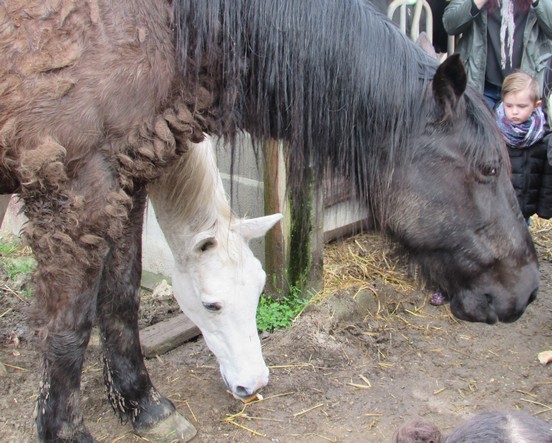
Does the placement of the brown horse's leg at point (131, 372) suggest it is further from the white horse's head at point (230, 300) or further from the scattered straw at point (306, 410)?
the scattered straw at point (306, 410)

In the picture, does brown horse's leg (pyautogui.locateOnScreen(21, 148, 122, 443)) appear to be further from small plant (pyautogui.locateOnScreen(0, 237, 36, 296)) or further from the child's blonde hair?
the child's blonde hair

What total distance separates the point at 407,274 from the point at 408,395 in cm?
94

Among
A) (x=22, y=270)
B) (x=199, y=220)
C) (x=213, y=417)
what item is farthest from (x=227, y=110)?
(x=22, y=270)

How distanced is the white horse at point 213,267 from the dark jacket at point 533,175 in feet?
6.58

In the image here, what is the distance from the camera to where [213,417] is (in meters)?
2.80

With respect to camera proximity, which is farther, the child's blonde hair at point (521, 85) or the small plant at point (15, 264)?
the small plant at point (15, 264)

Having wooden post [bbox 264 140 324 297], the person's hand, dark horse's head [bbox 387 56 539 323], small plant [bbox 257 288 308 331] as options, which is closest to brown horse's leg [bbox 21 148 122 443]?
dark horse's head [bbox 387 56 539 323]

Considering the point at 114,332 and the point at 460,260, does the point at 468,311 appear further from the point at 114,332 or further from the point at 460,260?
the point at 114,332

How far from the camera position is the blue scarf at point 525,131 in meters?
3.64

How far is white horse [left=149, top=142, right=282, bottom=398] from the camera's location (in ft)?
8.48

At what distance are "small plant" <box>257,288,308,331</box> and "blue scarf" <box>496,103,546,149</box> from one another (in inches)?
65.0

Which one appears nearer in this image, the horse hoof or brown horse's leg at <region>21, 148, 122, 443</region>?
brown horse's leg at <region>21, 148, 122, 443</region>

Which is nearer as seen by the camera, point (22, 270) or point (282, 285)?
point (282, 285)

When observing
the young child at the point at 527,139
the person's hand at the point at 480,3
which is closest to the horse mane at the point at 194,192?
the young child at the point at 527,139
